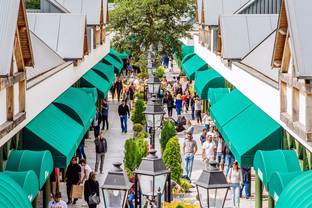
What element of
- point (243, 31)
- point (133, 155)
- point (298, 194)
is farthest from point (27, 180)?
point (243, 31)

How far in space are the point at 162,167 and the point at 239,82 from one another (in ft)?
49.4

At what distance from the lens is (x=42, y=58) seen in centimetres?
2697

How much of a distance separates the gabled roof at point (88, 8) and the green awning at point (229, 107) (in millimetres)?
16050

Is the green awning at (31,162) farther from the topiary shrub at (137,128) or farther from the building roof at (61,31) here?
the topiary shrub at (137,128)

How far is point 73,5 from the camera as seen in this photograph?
4475 centimetres

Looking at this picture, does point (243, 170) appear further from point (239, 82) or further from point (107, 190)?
point (107, 190)

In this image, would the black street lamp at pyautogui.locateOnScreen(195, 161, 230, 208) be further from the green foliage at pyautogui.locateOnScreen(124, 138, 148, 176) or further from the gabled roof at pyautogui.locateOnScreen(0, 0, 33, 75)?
the green foliage at pyautogui.locateOnScreen(124, 138, 148, 176)

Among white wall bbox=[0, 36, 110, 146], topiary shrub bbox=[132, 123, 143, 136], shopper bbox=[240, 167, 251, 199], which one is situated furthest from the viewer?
topiary shrub bbox=[132, 123, 143, 136]

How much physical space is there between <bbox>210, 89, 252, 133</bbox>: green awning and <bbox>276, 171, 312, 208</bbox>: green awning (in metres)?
10.5

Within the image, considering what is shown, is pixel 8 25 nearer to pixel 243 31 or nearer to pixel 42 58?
pixel 42 58

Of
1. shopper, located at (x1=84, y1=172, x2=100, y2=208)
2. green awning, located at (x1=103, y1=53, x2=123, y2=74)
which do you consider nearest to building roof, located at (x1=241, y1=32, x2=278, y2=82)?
shopper, located at (x1=84, y1=172, x2=100, y2=208)

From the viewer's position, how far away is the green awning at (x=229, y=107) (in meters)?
25.6

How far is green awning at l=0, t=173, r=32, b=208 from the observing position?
13781 millimetres

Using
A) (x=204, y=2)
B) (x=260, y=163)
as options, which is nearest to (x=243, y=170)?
(x=260, y=163)
